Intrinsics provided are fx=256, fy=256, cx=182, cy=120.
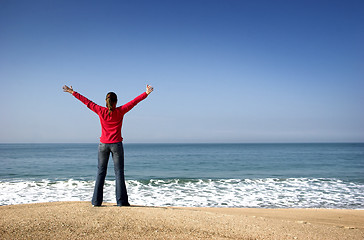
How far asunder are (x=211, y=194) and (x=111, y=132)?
305 inches

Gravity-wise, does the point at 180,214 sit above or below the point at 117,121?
below

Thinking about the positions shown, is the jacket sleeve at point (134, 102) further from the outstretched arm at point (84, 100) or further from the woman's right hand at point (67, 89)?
the woman's right hand at point (67, 89)

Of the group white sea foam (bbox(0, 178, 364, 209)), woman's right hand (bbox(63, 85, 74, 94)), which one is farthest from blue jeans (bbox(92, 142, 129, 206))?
white sea foam (bbox(0, 178, 364, 209))

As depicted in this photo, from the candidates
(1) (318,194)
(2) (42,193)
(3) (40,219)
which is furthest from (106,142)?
(1) (318,194)

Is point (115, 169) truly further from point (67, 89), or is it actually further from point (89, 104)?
point (67, 89)

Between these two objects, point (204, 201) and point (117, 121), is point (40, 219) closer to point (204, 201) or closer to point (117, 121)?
point (117, 121)

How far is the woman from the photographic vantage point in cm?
556

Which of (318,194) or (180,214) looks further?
(318,194)

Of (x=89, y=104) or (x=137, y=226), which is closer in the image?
(x=137, y=226)

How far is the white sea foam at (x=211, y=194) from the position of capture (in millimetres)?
10375

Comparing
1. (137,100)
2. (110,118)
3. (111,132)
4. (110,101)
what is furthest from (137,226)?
(110,101)

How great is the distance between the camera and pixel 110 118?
5.61 meters

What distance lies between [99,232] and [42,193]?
1025 cm

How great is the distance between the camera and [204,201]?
1059cm
